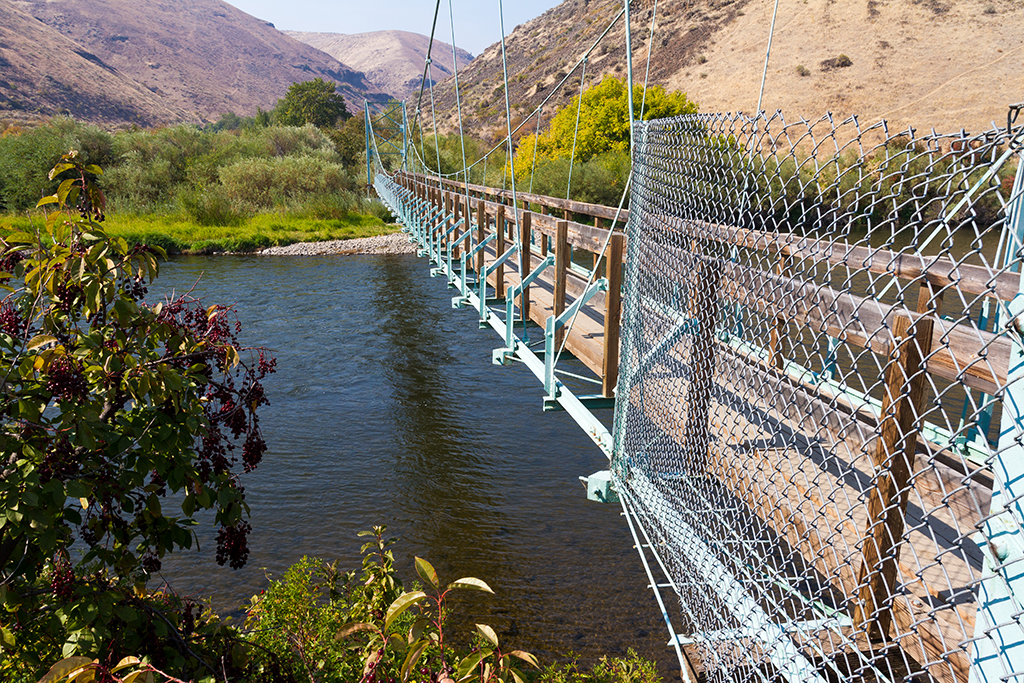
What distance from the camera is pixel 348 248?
22.6 metres

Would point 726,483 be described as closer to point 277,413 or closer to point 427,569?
point 427,569

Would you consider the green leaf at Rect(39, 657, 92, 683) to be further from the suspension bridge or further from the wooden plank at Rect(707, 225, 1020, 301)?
the wooden plank at Rect(707, 225, 1020, 301)

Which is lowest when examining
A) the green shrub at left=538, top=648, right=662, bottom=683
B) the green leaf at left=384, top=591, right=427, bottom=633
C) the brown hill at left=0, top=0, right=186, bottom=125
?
the green shrub at left=538, top=648, right=662, bottom=683

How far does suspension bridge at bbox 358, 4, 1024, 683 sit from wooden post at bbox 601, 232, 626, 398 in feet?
0.03

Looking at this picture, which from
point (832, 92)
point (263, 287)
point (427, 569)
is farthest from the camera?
point (832, 92)

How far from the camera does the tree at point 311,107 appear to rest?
48.3 meters

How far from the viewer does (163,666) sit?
7.07ft

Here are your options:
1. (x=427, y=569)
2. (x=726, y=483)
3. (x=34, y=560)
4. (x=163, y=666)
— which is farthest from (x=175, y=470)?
(x=726, y=483)

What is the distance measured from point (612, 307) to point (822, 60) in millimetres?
50090

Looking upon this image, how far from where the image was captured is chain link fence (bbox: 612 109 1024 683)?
46.6 inches

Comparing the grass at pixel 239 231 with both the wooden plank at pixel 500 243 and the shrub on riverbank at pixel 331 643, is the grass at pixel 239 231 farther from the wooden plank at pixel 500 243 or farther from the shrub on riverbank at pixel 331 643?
the shrub on riverbank at pixel 331 643

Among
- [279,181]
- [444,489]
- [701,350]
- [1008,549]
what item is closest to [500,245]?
[444,489]

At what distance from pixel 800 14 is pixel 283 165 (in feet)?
137

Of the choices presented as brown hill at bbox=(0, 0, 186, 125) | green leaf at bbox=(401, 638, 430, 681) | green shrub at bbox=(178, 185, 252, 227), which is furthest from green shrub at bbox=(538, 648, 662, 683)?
brown hill at bbox=(0, 0, 186, 125)
